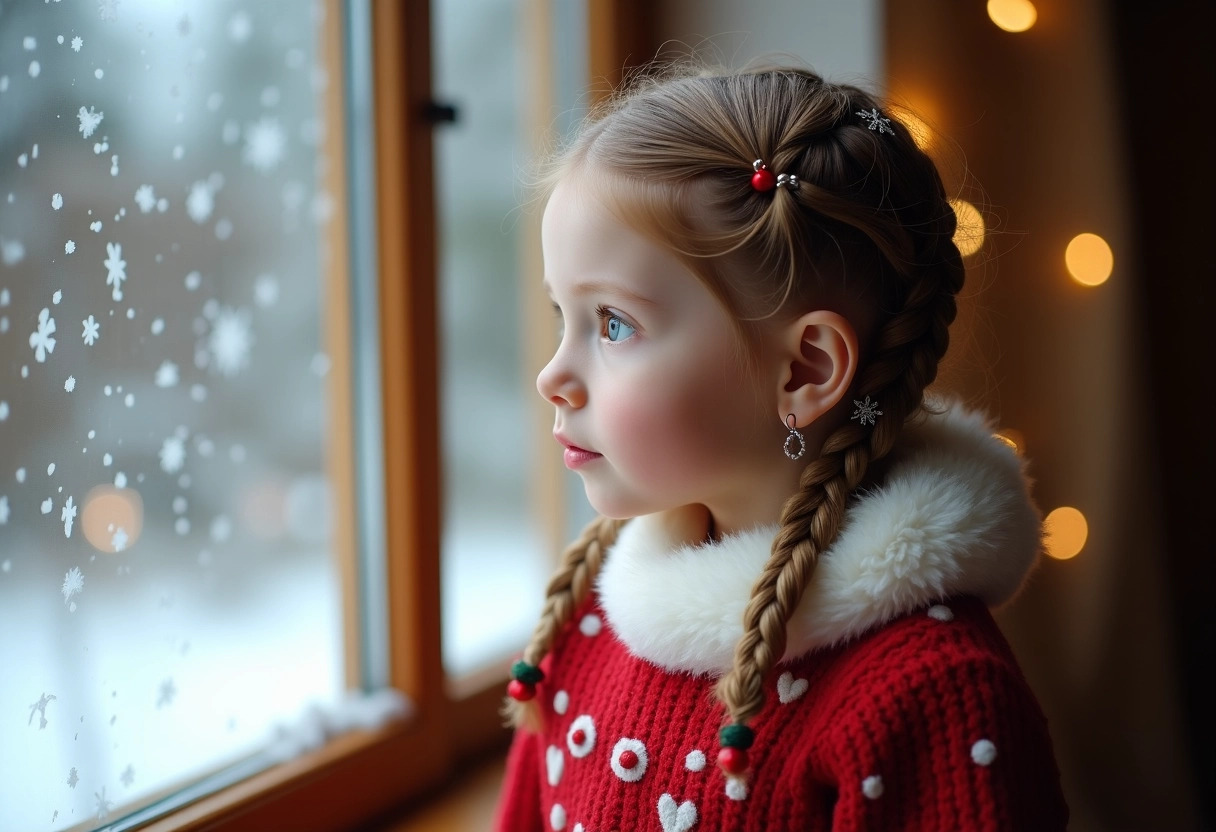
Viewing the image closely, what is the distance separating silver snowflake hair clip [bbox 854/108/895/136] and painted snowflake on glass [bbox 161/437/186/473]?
701mm

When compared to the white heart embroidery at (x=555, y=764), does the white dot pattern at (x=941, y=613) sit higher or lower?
higher

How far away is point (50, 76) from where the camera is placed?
779 mm

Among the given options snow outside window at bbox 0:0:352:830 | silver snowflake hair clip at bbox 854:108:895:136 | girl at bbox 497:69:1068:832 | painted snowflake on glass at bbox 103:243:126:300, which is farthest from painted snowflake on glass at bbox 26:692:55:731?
silver snowflake hair clip at bbox 854:108:895:136

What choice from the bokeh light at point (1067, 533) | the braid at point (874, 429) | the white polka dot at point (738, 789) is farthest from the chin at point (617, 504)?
the bokeh light at point (1067, 533)

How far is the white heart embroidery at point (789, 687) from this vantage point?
0.77 meters

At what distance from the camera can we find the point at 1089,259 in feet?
4.09

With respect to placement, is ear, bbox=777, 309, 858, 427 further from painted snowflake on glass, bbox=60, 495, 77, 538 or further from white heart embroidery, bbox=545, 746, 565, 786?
painted snowflake on glass, bbox=60, 495, 77, 538

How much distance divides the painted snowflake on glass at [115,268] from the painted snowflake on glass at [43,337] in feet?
0.25

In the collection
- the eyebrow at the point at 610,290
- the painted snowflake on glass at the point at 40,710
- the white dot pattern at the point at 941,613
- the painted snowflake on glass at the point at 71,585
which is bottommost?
the painted snowflake on glass at the point at 40,710

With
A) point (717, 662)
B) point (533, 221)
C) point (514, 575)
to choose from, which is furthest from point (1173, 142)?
point (514, 575)

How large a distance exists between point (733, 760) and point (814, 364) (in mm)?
309

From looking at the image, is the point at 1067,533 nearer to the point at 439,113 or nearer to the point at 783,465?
the point at 783,465

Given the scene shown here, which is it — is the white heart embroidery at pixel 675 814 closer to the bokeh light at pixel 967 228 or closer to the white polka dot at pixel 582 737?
the white polka dot at pixel 582 737

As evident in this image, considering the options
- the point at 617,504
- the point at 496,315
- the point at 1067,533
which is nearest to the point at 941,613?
the point at 617,504
